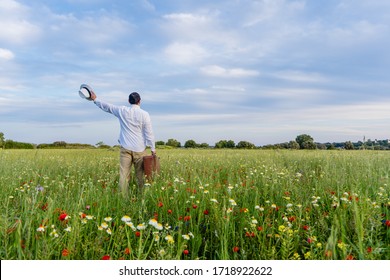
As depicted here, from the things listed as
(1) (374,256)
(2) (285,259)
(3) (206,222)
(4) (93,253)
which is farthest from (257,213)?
(4) (93,253)

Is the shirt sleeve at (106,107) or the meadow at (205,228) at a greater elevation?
the shirt sleeve at (106,107)

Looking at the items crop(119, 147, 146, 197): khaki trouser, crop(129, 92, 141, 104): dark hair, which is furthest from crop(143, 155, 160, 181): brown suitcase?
crop(129, 92, 141, 104): dark hair

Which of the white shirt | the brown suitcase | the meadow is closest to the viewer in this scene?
the meadow

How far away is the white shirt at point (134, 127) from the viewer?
804 centimetres

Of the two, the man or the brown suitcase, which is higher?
the man

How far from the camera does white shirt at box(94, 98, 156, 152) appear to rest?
8039 mm

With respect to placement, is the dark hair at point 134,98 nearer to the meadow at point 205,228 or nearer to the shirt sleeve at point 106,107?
the shirt sleeve at point 106,107

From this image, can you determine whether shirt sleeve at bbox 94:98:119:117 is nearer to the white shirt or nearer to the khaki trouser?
the white shirt

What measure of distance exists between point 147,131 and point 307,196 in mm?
4218

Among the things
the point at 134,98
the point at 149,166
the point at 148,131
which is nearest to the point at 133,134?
the point at 148,131

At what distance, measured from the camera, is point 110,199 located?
549 centimetres

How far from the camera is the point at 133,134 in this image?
8.16 m

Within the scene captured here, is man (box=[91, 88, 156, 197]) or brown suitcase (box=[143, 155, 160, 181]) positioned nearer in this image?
brown suitcase (box=[143, 155, 160, 181])

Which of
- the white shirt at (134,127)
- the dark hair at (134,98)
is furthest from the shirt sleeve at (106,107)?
the dark hair at (134,98)
